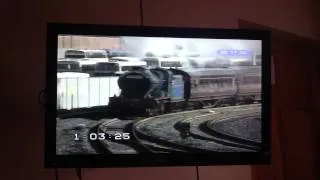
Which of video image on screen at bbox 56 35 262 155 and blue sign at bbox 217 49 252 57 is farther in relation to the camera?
blue sign at bbox 217 49 252 57

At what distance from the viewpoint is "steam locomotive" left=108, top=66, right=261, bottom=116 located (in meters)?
1.89

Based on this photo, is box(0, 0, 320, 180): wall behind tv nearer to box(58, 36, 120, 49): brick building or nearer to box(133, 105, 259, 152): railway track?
box(58, 36, 120, 49): brick building

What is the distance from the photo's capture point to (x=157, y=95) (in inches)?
75.4

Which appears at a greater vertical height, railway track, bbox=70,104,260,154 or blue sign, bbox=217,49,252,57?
blue sign, bbox=217,49,252,57

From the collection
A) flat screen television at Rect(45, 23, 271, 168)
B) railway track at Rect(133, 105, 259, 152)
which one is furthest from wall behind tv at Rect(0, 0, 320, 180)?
railway track at Rect(133, 105, 259, 152)

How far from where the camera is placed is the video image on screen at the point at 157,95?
1.84 m
